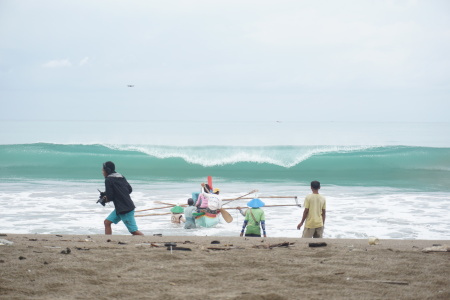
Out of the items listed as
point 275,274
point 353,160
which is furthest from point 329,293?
point 353,160

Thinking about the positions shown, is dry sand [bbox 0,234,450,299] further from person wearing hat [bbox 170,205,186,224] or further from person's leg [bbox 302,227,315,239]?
person wearing hat [bbox 170,205,186,224]

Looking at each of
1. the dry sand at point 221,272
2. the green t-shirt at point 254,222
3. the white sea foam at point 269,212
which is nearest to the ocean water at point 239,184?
the white sea foam at point 269,212

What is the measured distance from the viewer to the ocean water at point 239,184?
11.1 meters

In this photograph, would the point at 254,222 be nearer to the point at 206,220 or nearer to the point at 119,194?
the point at 119,194

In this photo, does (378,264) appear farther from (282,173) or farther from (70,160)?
(70,160)

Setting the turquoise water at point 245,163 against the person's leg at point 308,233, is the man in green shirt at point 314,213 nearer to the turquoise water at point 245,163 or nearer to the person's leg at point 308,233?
the person's leg at point 308,233

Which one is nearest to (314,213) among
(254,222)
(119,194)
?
(254,222)

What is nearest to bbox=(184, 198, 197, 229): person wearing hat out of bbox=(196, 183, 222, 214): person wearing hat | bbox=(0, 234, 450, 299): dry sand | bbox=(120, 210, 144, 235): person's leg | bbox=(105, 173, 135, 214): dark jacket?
bbox=(196, 183, 222, 214): person wearing hat

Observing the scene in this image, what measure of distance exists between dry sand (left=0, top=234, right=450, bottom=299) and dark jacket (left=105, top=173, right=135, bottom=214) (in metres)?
1.59

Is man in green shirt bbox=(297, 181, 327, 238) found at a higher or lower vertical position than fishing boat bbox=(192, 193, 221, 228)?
higher

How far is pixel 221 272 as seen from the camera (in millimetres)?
4352

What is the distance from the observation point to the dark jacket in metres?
7.27

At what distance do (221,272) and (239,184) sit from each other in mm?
16084

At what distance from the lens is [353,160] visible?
27844 mm
